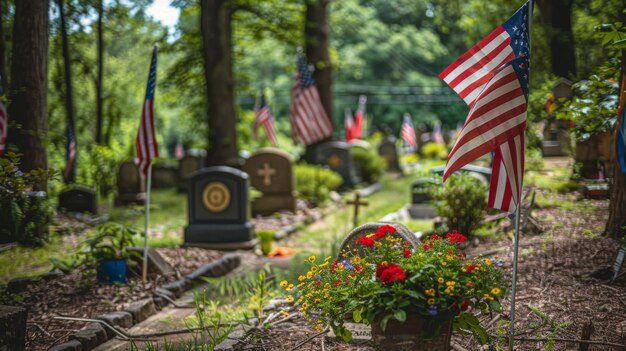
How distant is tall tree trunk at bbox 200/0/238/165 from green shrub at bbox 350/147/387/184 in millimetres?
6181

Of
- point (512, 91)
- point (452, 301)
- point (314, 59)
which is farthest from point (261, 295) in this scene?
point (314, 59)

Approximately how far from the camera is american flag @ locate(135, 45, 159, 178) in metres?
7.98

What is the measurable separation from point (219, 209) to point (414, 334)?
745cm

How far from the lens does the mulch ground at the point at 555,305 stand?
4801 mm

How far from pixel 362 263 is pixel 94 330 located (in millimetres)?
2988

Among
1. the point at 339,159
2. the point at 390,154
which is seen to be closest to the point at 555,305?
the point at 339,159

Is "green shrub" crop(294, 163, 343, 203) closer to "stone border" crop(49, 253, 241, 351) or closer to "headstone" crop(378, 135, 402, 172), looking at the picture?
"stone border" crop(49, 253, 241, 351)

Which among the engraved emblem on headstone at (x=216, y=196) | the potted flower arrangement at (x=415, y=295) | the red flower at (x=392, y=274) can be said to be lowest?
the potted flower arrangement at (x=415, y=295)

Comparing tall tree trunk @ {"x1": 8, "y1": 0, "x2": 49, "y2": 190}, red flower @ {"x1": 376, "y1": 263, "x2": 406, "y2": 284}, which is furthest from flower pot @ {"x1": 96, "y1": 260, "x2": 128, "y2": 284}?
red flower @ {"x1": 376, "y1": 263, "x2": 406, "y2": 284}

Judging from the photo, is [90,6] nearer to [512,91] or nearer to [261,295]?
[261,295]

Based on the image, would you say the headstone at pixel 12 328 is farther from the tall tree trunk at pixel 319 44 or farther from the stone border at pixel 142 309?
the tall tree trunk at pixel 319 44

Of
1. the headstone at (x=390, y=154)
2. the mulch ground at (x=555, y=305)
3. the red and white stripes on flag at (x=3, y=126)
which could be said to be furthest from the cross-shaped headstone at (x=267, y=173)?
the headstone at (x=390, y=154)

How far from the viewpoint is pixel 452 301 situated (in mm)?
3979

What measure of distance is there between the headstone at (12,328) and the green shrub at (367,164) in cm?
1620
